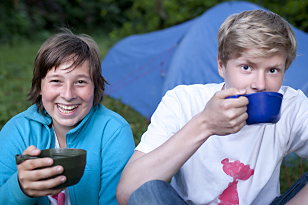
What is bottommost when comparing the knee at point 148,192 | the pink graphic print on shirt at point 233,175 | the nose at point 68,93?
the pink graphic print on shirt at point 233,175

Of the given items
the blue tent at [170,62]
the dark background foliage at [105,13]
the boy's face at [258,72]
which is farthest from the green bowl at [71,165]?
the blue tent at [170,62]

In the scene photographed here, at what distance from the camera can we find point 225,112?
3.69 ft

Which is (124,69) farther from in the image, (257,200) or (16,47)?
(16,47)

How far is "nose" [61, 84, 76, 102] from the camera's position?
157cm

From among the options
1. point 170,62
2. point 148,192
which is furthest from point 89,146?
point 170,62

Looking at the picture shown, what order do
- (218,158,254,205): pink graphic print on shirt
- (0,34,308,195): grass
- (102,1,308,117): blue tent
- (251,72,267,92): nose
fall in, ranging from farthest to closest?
1. (102,1,308,117): blue tent
2. (0,34,308,195): grass
3. (218,158,254,205): pink graphic print on shirt
4. (251,72,267,92): nose

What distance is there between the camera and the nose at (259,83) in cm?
131

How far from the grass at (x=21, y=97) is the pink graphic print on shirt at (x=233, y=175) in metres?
1.16

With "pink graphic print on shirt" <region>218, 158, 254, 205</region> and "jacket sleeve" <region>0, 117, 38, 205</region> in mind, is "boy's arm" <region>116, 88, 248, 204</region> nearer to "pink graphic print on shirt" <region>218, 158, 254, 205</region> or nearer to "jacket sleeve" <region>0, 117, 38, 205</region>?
"pink graphic print on shirt" <region>218, 158, 254, 205</region>

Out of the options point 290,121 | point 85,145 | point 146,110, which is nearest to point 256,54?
point 290,121

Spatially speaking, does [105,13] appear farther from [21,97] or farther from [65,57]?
[65,57]

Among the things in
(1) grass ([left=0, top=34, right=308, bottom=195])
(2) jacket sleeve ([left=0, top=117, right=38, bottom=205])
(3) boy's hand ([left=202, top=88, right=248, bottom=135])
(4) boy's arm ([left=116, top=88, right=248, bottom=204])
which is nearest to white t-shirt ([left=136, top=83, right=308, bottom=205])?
(4) boy's arm ([left=116, top=88, right=248, bottom=204])

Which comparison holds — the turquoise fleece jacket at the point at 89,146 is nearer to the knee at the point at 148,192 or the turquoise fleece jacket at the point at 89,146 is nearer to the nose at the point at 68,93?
the nose at the point at 68,93

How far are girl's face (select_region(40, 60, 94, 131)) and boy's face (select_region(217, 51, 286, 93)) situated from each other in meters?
0.69
